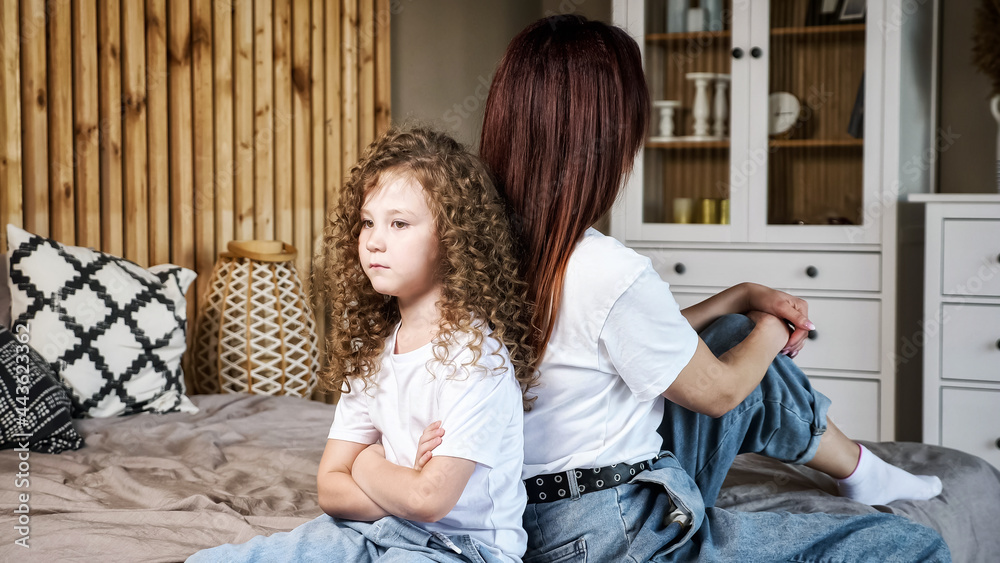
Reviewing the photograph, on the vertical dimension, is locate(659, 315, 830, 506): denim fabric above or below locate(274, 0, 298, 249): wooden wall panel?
Answer: below

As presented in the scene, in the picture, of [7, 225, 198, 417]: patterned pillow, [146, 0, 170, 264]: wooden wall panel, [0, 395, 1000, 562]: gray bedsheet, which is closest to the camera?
[0, 395, 1000, 562]: gray bedsheet

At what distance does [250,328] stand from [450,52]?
1.52 m

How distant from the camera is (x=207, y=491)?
137cm

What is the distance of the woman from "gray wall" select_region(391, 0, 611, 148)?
236 centimetres

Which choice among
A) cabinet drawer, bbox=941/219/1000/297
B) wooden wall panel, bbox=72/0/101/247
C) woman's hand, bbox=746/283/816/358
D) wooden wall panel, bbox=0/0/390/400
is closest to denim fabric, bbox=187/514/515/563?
woman's hand, bbox=746/283/816/358

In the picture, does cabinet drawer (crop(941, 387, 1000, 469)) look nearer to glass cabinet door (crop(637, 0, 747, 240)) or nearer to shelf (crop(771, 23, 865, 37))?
glass cabinet door (crop(637, 0, 747, 240))

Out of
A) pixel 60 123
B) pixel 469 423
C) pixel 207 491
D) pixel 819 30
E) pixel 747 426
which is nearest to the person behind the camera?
pixel 469 423

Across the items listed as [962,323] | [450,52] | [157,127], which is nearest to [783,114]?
[962,323]

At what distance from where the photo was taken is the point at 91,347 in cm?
182

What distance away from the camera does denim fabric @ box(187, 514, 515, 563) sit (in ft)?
2.73

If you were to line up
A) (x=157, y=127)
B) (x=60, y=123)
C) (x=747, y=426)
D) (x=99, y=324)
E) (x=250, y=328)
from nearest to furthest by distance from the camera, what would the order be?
(x=747, y=426)
(x=99, y=324)
(x=60, y=123)
(x=157, y=127)
(x=250, y=328)

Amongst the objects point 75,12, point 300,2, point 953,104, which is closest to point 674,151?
point 953,104

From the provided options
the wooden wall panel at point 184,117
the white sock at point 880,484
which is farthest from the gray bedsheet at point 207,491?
the wooden wall panel at point 184,117

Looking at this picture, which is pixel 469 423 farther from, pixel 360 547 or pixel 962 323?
pixel 962 323
